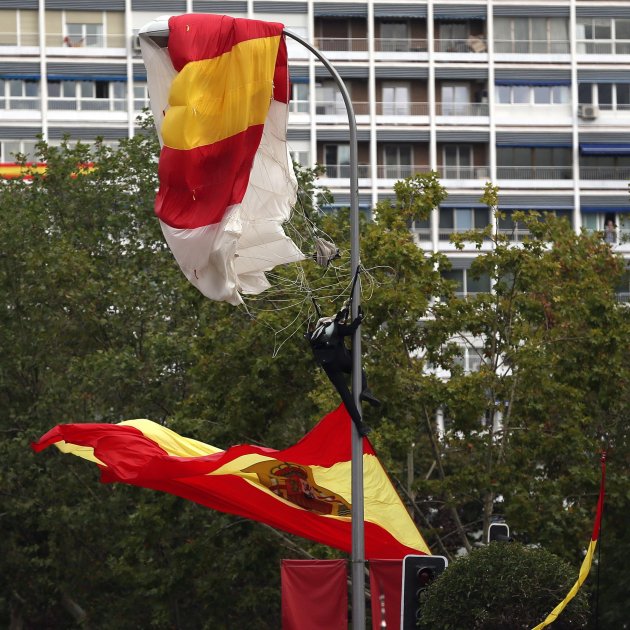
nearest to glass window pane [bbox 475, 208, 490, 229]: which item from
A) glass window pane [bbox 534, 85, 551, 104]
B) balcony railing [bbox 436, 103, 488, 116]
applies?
balcony railing [bbox 436, 103, 488, 116]

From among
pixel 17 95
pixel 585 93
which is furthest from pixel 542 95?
pixel 17 95

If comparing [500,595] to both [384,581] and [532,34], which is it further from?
[532,34]

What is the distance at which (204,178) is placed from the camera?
16281mm

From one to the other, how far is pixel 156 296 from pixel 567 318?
11.4m

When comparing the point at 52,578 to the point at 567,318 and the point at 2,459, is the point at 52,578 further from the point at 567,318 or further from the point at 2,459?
the point at 567,318

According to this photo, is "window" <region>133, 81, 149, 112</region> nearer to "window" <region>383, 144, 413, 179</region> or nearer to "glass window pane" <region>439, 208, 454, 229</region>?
"window" <region>383, 144, 413, 179</region>

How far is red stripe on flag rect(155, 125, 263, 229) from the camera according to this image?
16.1 m

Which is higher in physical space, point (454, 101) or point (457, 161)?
point (454, 101)

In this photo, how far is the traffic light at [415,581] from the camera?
14.8m

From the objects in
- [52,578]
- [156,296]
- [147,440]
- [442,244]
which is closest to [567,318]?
[147,440]

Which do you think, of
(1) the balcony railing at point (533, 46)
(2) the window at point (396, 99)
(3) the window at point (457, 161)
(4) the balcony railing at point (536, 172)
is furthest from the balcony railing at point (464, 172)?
(1) the balcony railing at point (533, 46)

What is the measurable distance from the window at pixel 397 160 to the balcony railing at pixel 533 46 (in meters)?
5.44

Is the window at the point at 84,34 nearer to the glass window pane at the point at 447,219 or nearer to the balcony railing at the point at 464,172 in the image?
the balcony railing at the point at 464,172

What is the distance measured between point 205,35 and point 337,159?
160ft
